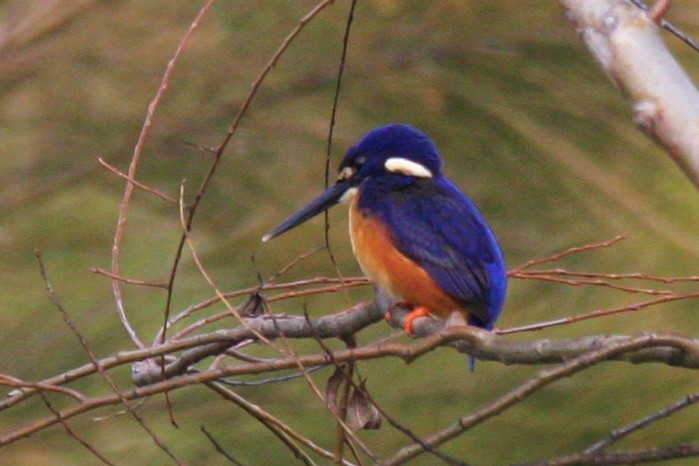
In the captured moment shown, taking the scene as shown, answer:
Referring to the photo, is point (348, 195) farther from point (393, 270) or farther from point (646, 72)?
point (646, 72)

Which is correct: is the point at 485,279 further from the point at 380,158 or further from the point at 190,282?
the point at 190,282

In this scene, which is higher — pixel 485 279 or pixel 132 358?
pixel 132 358

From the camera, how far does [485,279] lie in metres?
2.40

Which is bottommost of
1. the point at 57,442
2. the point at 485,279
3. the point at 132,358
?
the point at 57,442

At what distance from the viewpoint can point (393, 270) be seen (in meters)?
2.48

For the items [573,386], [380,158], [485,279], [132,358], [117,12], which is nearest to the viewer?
[132,358]

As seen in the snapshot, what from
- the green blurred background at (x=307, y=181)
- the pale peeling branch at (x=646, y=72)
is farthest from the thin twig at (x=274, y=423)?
the green blurred background at (x=307, y=181)

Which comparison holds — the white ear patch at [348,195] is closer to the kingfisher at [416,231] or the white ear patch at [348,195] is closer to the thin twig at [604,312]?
the kingfisher at [416,231]

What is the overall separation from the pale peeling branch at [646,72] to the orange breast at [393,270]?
114cm

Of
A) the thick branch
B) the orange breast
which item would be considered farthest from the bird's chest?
the thick branch

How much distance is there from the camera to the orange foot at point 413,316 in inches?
87.0

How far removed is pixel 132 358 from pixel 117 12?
7.46 feet

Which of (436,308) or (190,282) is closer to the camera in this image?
(436,308)

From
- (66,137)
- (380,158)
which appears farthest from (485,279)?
(66,137)
